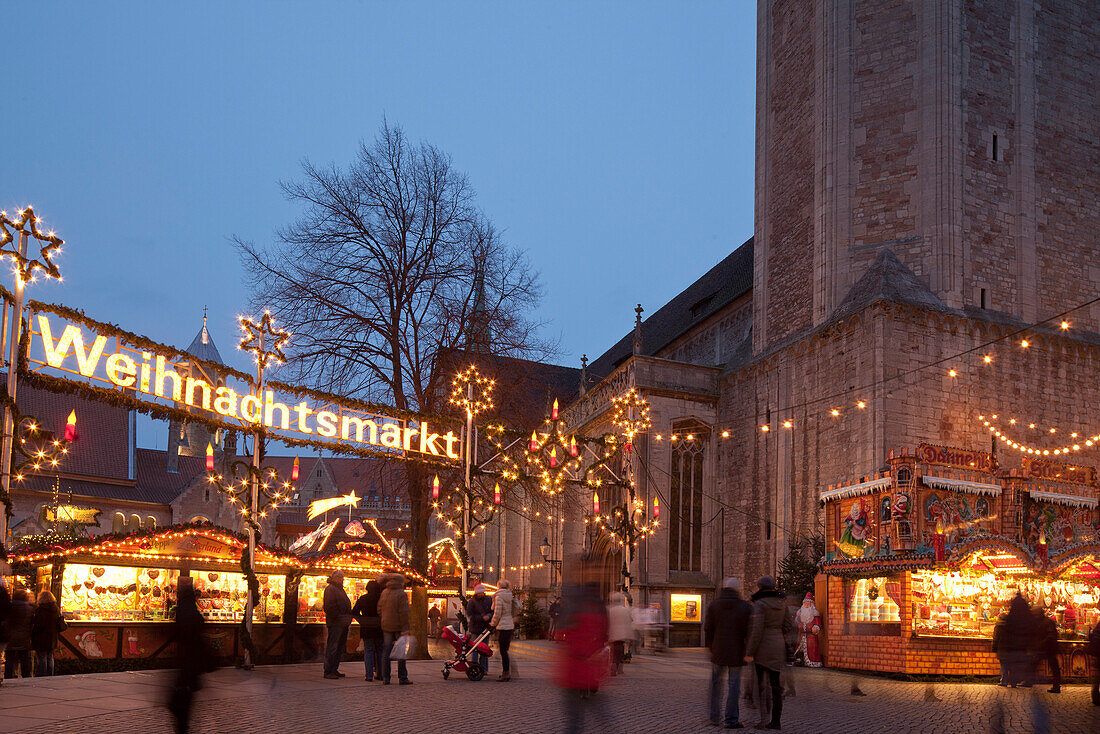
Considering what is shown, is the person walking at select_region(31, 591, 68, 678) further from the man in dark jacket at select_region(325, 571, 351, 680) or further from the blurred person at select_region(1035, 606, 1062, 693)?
the blurred person at select_region(1035, 606, 1062, 693)

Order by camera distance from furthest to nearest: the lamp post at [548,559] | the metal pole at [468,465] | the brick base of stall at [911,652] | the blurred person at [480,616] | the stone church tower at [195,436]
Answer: the stone church tower at [195,436] → the lamp post at [548,559] → the metal pole at [468,465] → the brick base of stall at [911,652] → the blurred person at [480,616]

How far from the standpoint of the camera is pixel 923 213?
2381 centimetres

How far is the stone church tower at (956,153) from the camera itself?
78.2ft

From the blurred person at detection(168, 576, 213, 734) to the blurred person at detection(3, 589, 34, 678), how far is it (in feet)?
17.8

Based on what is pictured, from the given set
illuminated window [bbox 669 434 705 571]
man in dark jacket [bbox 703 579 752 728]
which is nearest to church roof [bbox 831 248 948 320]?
illuminated window [bbox 669 434 705 571]

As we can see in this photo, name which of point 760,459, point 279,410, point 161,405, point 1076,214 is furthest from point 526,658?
point 1076,214

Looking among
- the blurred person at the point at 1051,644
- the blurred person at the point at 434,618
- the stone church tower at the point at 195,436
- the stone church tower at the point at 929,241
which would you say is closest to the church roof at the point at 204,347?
the stone church tower at the point at 195,436

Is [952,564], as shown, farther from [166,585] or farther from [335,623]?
[166,585]

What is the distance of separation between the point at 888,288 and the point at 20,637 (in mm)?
19017

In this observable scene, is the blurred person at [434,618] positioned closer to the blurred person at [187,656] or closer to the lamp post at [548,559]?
the lamp post at [548,559]

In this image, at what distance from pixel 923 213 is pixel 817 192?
2985 mm

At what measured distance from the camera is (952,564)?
1545 cm

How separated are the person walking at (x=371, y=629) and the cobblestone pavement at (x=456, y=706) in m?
0.26

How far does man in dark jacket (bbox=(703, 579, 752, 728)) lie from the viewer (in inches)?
362
